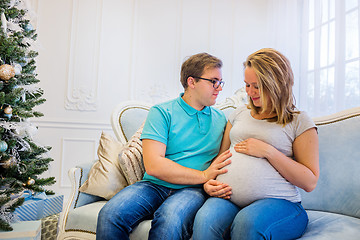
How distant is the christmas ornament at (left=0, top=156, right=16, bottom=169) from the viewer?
5.89 ft

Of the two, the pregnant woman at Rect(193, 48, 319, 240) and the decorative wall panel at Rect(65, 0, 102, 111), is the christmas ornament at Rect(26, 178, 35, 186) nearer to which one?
the pregnant woman at Rect(193, 48, 319, 240)

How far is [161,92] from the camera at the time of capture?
143 inches

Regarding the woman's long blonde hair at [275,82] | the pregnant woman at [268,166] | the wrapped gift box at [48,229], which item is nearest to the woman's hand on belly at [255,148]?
the pregnant woman at [268,166]

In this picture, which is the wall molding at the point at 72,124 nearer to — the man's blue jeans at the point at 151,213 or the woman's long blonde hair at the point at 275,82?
the man's blue jeans at the point at 151,213

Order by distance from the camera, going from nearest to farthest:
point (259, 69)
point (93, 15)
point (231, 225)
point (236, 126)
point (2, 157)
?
point (231, 225), point (259, 69), point (236, 126), point (2, 157), point (93, 15)

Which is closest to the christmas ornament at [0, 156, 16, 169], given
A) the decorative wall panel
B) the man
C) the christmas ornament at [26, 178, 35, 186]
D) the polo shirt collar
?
the christmas ornament at [26, 178, 35, 186]

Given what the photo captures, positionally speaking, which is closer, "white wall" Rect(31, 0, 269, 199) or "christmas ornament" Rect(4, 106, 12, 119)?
"christmas ornament" Rect(4, 106, 12, 119)

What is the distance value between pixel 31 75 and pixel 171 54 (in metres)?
2.00

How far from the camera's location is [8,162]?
1.80 meters

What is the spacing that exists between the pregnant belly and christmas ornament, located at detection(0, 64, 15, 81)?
53.3 inches

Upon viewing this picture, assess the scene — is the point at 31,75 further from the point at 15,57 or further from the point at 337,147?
the point at 337,147

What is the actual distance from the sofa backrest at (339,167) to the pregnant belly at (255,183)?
37 centimetres

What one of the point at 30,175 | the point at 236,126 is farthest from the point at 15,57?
the point at 236,126

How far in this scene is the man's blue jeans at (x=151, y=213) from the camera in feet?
3.99
